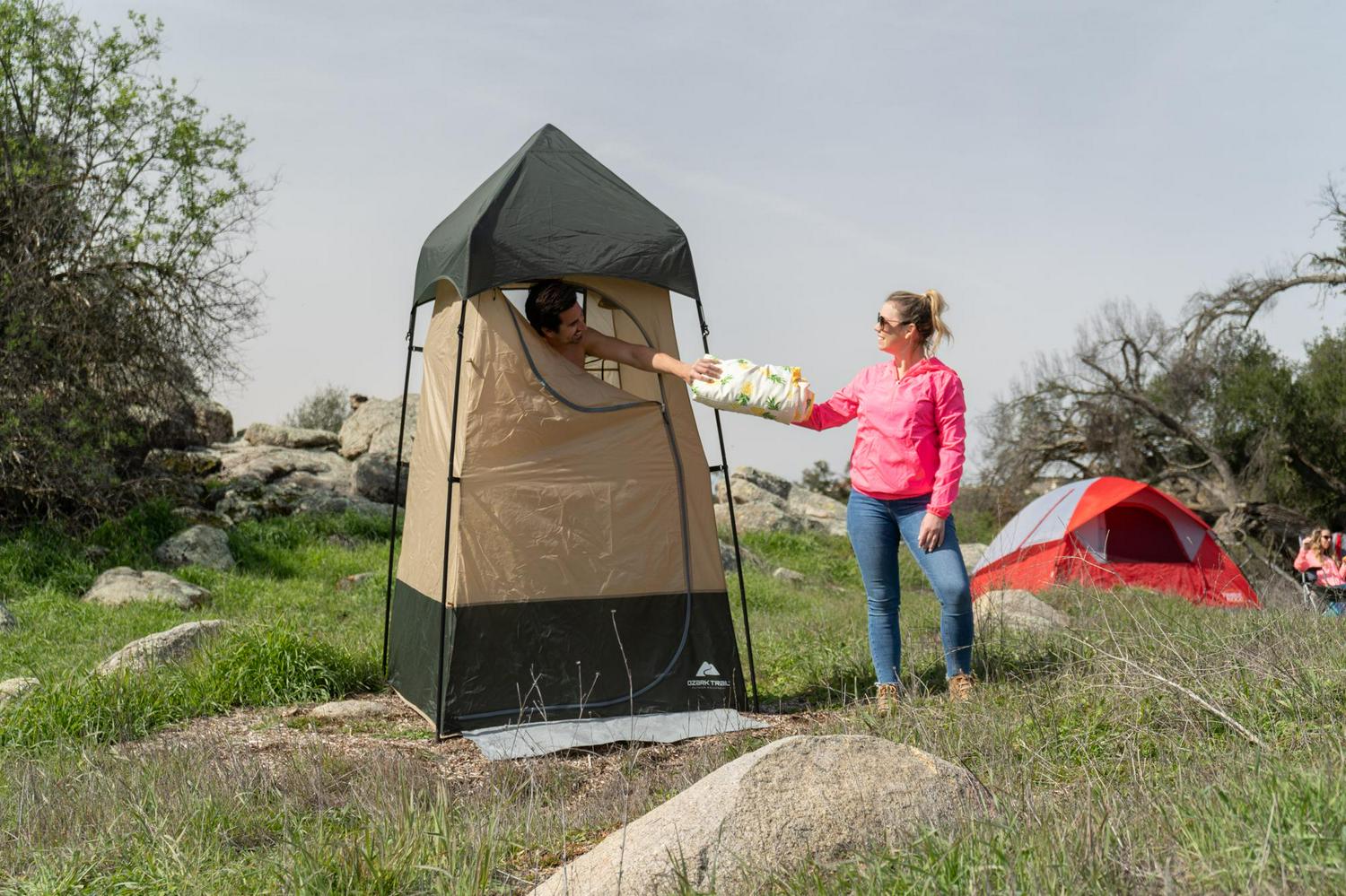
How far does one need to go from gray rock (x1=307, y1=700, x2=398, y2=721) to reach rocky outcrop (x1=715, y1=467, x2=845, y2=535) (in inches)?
369

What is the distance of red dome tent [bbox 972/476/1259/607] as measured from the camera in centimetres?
1170

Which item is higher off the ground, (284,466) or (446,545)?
(284,466)

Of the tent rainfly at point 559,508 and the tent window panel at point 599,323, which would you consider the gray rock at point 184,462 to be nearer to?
the tent window panel at point 599,323

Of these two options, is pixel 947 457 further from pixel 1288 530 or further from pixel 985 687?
pixel 1288 530

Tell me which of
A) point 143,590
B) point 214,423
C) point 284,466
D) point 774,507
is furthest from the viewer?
point 774,507

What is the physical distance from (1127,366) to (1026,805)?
21.9 m

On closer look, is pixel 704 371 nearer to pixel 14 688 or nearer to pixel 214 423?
pixel 14 688

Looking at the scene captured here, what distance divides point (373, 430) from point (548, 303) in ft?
41.0

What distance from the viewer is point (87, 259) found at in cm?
1177

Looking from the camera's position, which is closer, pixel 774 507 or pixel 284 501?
pixel 284 501

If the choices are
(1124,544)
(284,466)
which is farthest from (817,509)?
(284,466)

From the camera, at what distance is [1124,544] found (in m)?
12.2

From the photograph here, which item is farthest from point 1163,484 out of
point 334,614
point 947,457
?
point 947,457

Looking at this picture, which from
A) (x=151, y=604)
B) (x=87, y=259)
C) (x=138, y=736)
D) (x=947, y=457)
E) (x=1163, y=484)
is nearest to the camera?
(x=947, y=457)
